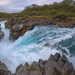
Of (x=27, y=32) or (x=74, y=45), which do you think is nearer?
(x=74, y=45)

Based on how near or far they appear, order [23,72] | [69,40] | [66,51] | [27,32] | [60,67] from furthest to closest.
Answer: [27,32], [69,40], [66,51], [23,72], [60,67]

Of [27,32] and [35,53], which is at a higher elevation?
[27,32]

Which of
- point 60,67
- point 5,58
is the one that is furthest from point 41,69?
point 5,58

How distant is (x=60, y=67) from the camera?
182 inches

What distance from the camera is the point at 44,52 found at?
30.2 feet

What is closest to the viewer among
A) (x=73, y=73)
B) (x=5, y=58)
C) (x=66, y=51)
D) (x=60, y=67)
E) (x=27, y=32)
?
(x=73, y=73)

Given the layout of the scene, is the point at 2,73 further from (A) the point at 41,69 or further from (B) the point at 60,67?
(B) the point at 60,67

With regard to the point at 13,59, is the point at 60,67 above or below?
above

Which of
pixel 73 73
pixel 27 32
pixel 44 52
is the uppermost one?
pixel 27 32

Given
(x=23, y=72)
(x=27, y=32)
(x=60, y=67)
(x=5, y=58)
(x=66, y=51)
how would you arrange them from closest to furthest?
(x=60, y=67) → (x=23, y=72) → (x=66, y=51) → (x=5, y=58) → (x=27, y=32)

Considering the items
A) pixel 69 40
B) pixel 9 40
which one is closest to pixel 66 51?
pixel 69 40

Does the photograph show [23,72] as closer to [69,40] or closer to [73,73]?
[73,73]

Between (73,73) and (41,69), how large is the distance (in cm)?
190

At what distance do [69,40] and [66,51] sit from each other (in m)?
3.13
